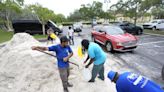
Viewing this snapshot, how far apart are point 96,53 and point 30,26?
2171cm

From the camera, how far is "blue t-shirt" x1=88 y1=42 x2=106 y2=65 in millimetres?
5671

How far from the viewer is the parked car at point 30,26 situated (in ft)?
84.2

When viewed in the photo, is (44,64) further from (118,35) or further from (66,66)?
(118,35)

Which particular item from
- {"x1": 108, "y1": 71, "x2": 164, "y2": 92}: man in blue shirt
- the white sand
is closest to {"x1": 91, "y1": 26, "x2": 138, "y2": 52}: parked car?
the white sand

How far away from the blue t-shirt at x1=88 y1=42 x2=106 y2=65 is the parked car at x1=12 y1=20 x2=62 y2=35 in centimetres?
2050

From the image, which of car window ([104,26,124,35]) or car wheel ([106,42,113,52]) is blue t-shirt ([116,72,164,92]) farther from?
car window ([104,26,124,35])

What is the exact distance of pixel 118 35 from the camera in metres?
13.1

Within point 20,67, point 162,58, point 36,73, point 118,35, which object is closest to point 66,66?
point 36,73

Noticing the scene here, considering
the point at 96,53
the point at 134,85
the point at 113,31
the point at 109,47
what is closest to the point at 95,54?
the point at 96,53

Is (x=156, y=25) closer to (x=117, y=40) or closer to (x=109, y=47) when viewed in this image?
(x=109, y=47)

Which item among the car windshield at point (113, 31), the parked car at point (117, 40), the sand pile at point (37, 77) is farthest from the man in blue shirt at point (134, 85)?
the car windshield at point (113, 31)

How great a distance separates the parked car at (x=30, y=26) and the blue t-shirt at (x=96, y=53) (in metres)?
20.5

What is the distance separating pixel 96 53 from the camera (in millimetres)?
5805

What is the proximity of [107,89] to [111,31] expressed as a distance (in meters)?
7.86
